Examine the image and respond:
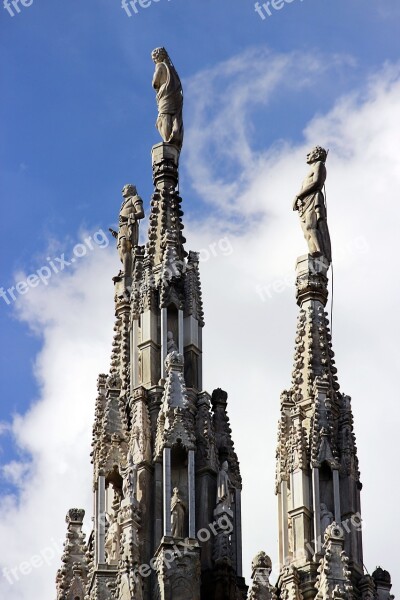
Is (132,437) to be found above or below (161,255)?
below

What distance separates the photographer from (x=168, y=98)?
224ft

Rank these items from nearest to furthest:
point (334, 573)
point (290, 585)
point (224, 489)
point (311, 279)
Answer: point (334, 573), point (290, 585), point (224, 489), point (311, 279)

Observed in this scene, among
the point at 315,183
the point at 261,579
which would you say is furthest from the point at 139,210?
the point at 261,579

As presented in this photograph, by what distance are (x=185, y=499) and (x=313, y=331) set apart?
230 inches

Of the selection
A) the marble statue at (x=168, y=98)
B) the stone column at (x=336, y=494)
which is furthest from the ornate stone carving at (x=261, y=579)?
the marble statue at (x=168, y=98)

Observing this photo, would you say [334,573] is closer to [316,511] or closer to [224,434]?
[316,511]

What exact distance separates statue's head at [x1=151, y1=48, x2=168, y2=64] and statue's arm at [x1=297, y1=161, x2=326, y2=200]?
4.78 meters

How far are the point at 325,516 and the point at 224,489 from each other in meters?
2.22

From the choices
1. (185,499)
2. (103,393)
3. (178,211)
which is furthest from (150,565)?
(178,211)

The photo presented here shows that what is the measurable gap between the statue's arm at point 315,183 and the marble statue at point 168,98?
3.13 meters

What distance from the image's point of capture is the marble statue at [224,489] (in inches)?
2419

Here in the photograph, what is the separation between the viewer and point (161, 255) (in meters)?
65.0

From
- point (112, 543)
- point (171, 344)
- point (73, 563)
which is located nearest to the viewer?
point (112, 543)

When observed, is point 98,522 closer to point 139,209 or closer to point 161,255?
point 161,255
